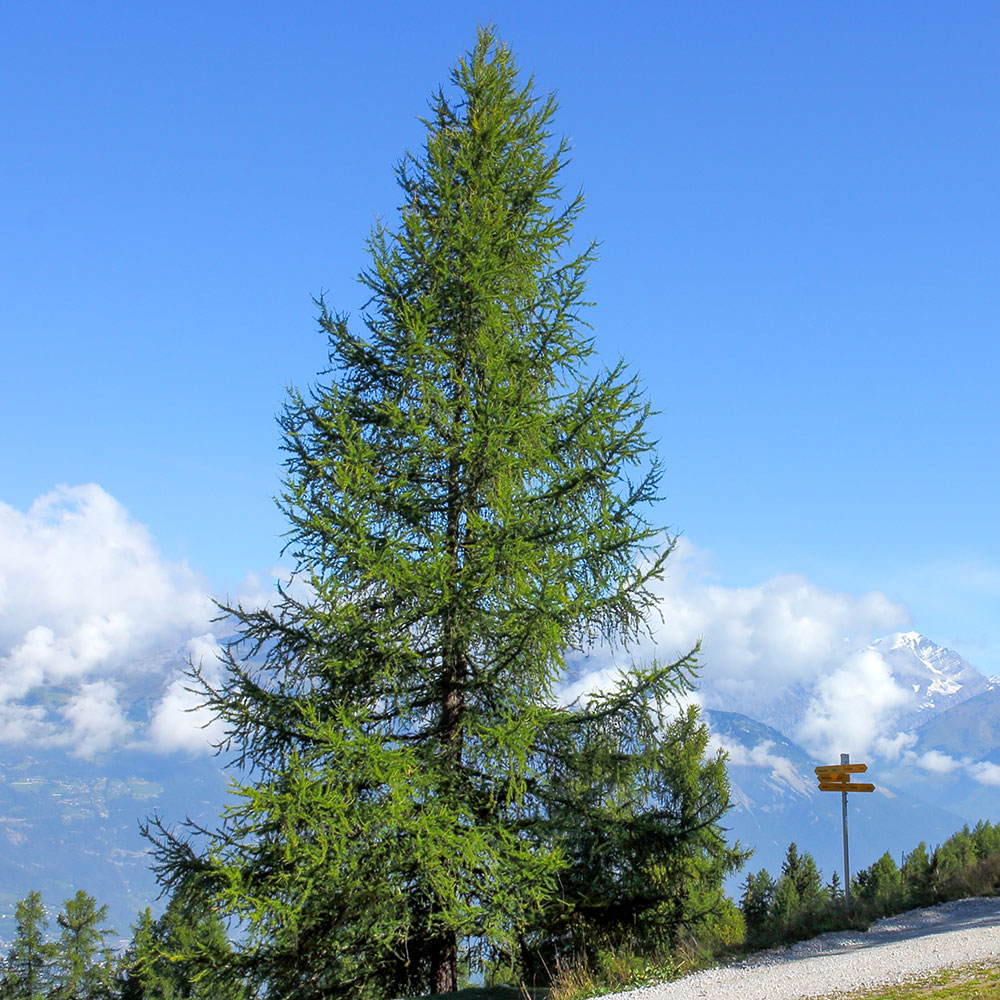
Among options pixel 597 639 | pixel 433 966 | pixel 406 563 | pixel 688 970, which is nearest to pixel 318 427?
pixel 406 563

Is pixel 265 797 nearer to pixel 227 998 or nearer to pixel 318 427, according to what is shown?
pixel 227 998

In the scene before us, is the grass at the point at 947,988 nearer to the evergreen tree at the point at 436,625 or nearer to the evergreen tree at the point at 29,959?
the evergreen tree at the point at 436,625

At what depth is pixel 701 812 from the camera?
11.7 meters

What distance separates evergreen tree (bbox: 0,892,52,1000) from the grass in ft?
163

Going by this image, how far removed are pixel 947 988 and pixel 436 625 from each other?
655 cm

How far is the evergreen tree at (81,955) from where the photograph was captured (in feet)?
153

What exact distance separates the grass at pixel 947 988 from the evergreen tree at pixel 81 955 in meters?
46.9

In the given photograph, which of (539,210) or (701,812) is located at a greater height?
(539,210)

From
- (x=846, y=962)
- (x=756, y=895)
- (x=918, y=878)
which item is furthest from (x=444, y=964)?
(x=756, y=895)

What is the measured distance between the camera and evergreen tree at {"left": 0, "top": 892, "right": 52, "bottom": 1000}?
4688cm

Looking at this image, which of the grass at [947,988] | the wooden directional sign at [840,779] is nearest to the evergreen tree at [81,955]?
the wooden directional sign at [840,779]

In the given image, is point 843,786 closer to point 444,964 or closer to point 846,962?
point 846,962

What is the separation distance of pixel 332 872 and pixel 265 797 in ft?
3.40

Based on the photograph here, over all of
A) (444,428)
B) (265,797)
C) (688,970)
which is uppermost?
(444,428)
